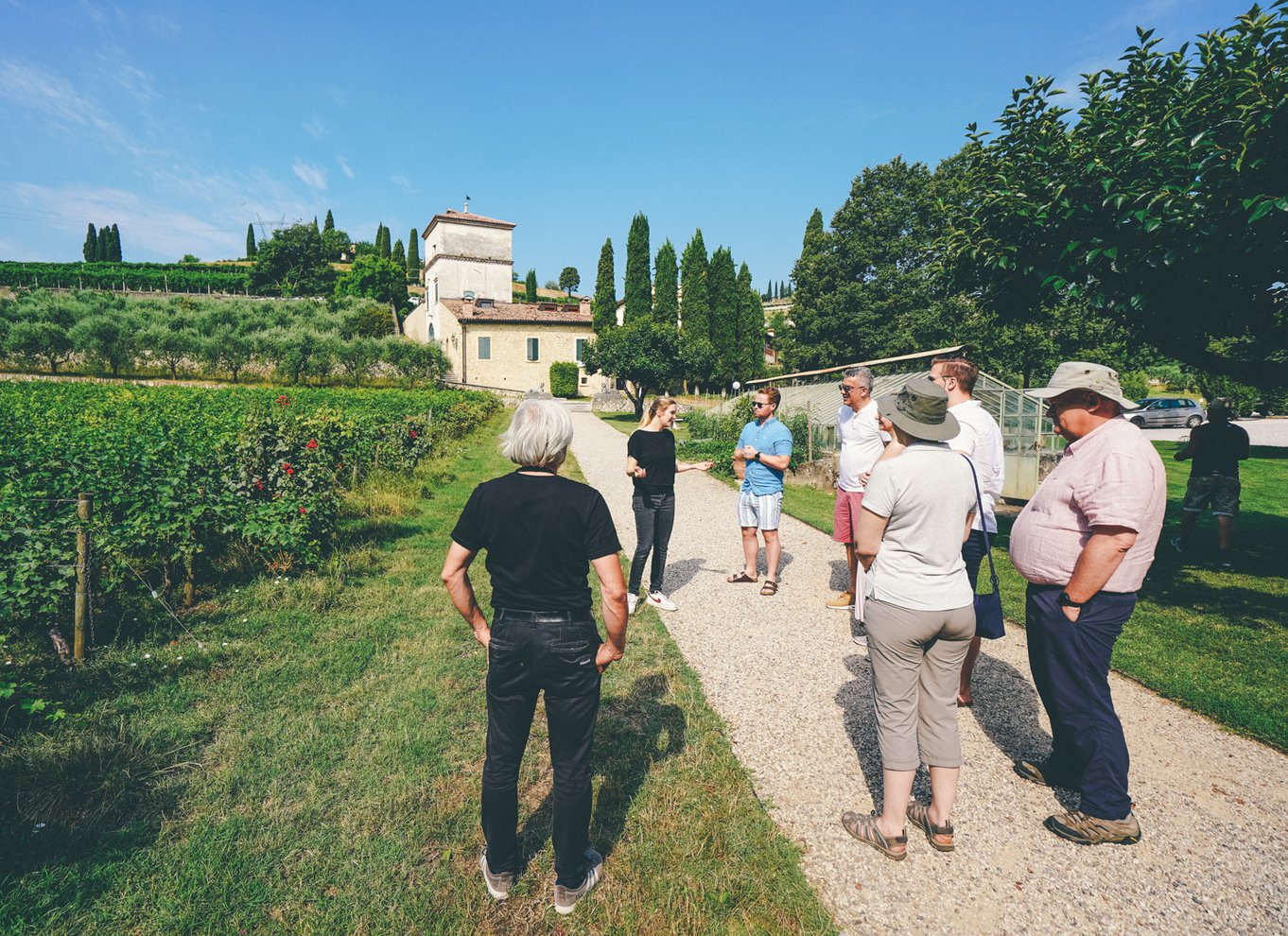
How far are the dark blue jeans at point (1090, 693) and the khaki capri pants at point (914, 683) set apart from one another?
1.94 ft

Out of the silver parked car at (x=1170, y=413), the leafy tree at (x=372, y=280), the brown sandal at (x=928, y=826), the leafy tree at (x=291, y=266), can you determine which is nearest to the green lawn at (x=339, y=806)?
the brown sandal at (x=928, y=826)

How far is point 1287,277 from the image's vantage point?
208 inches

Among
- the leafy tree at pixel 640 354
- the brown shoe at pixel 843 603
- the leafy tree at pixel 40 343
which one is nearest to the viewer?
the brown shoe at pixel 843 603

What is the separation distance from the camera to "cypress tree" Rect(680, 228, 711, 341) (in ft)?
157

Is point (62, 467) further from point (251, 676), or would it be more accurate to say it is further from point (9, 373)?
point (9, 373)

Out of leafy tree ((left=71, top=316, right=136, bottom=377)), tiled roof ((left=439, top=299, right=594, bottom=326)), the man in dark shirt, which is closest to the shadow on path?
the man in dark shirt

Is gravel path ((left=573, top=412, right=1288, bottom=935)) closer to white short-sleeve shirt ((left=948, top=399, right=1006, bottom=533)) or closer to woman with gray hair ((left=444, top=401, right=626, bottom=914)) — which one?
woman with gray hair ((left=444, top=401, right=626, bottom=914))

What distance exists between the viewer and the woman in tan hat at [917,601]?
8.23ft

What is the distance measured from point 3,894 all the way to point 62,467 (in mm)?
3539

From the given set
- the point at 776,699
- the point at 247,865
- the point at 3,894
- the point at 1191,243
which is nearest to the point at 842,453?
the point at 776,699

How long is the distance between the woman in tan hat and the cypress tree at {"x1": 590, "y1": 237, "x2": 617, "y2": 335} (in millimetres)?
45944

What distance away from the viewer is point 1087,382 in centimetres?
277

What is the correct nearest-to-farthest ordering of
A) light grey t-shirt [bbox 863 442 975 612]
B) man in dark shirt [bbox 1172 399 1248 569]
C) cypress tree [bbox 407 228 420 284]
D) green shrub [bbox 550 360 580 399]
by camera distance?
light grey t-shirt [bbox 863 442 975 612] < man in dark shirt [bbox 1172 399 1248 569] < green shrub [bbox 550 360 580 399] < cypress tree [bbox 407 228 420 284]

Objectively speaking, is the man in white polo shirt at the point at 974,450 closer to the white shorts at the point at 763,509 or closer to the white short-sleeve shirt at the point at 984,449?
the white short-sleeve shirt at the point at 984,449
